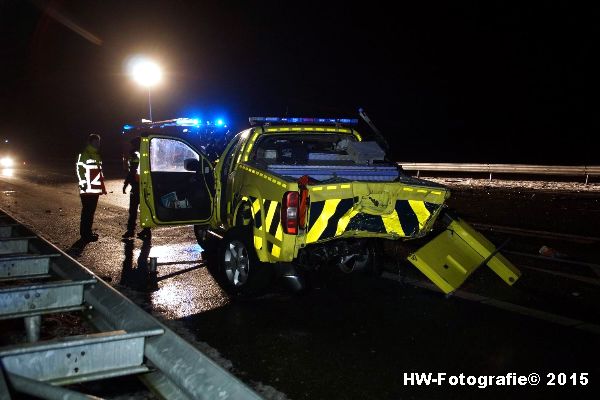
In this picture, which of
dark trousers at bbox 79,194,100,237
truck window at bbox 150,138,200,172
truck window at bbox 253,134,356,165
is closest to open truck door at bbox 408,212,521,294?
truck window at bbox 253,134,356,165

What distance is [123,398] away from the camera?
3.37 metres

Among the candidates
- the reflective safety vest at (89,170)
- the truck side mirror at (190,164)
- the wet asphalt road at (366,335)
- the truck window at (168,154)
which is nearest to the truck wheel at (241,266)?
the wet asphalt road at (366,335)

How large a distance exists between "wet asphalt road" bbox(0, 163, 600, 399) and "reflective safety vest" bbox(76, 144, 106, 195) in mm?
3017

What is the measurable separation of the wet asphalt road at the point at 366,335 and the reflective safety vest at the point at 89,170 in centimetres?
302

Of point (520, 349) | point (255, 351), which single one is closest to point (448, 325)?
point (520, 349)

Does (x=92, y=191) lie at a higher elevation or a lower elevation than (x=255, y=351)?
higher

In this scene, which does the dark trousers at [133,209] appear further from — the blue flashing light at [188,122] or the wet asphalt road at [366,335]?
the wet asphalt road at [366,335]

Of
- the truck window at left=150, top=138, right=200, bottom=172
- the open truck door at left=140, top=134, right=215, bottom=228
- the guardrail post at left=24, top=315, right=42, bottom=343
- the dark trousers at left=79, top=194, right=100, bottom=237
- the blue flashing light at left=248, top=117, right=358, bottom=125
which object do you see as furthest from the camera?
the dark trousers at left=79, top=194, right=100, bottom=237

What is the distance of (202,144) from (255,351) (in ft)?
17.4

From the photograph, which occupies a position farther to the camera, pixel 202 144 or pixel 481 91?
pixel 481 91

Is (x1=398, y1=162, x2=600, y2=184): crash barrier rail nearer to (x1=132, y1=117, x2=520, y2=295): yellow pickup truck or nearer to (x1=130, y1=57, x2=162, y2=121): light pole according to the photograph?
(x1=130, y1=57, x2=162, y2=121): light pole

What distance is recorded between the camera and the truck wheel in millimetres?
5785

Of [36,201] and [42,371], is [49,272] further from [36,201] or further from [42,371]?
[36,201]

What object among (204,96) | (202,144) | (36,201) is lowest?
(36,201)
